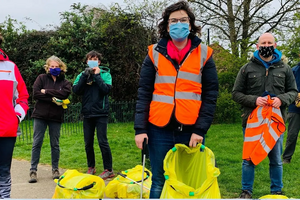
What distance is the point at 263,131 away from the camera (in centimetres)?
401

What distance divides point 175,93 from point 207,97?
1.01 feet

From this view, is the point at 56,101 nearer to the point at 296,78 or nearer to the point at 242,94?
the point at 242,94

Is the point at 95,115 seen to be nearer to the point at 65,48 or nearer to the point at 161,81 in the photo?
the point at 161,81

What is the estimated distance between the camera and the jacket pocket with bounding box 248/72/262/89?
4.18m

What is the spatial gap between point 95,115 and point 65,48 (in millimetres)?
9014

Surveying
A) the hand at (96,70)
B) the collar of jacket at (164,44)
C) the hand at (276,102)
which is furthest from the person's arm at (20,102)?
the hand at (276,102)

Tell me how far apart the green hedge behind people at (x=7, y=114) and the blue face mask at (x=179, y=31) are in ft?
5.77

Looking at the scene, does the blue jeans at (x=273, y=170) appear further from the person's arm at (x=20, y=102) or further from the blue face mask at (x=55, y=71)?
the blue face mask at (x=55, y=71)

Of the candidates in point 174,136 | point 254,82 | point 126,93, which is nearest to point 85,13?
point 126,93

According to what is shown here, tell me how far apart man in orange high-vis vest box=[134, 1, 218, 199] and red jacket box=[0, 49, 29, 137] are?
1349mm

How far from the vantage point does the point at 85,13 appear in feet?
48.5

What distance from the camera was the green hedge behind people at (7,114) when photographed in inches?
136

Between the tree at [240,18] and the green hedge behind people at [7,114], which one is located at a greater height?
the tree at [240,18]

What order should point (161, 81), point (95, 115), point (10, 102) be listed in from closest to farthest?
point (161, 81) < point (10, 102) < point (95, 115)
